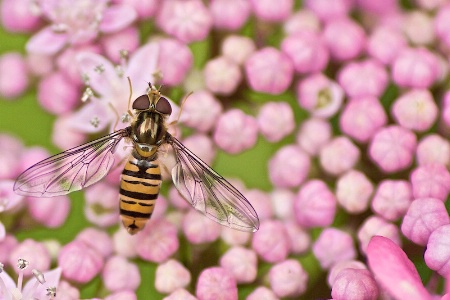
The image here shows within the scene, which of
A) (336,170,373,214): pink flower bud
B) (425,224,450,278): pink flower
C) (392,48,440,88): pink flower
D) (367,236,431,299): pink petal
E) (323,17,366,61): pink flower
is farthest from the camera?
(323,17,366,61): pink flower

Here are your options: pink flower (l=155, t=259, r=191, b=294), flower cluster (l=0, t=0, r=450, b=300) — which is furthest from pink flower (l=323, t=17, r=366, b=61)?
pink flower (l=155, t=259, r=191, b=294)

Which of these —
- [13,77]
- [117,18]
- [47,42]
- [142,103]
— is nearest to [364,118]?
[142,103]

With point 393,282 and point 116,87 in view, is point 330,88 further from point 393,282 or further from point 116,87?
point 393,282

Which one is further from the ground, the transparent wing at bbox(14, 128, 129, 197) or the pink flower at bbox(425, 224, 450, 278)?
the transparent wing at bbox(14, 128, 129, 197)

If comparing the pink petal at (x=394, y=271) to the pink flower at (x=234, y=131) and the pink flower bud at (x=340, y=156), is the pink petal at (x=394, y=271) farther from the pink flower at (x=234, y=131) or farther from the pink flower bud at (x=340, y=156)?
the pink flower at (x=234, y=131)

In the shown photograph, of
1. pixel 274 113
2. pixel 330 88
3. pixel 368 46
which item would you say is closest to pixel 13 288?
pixel 274 113

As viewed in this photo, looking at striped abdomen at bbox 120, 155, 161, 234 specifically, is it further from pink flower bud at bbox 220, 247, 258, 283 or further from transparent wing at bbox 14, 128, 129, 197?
pink flower bud at bbox 220, 247, 258, 283

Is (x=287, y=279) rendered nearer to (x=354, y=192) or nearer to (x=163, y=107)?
(x=354, y=192)
